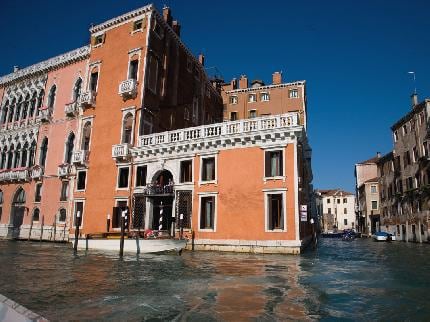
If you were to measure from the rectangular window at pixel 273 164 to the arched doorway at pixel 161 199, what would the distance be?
5931 millimetres

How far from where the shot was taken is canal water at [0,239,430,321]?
6.11 metres

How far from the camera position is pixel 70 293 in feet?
25.2

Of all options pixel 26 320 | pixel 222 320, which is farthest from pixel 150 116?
pixel 26 320

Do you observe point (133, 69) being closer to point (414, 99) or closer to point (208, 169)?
point (208, 169)

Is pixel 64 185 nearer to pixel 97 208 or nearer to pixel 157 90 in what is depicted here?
pixel 97 208

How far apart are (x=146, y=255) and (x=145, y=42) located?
48.5 ft

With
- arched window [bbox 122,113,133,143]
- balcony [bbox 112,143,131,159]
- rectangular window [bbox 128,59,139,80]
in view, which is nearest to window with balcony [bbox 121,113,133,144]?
arched window [bbox 122,113,133,143]

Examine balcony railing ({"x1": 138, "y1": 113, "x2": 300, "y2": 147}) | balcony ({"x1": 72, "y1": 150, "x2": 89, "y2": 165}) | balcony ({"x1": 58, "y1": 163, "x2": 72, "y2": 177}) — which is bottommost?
balcony ({"x1": 58, "y1": 163, "x2": 72, "y2": 177})

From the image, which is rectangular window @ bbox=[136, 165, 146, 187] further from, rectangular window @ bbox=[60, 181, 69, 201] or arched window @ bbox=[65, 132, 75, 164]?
arched window @ bbox=[65, 132, 75, 164]

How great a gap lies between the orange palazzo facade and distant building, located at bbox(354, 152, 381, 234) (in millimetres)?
21959

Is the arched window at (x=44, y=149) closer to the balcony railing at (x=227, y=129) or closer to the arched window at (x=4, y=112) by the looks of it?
the arched window at (x=4, y=112)

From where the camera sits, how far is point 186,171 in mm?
20672

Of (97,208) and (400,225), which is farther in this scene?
(400,225)

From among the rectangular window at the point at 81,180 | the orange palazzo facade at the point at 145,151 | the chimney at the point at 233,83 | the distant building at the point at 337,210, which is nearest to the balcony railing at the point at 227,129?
the orange palazzo facade at the point at 145,151
